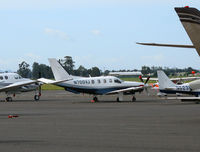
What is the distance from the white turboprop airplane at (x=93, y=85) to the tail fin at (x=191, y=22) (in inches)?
1115

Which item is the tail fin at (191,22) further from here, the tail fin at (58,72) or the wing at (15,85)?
the wing at (15,85)

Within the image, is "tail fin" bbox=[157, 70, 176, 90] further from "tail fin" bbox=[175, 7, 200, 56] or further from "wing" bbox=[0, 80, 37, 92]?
"tail fin" bbox=[175, 7, 200, 56]

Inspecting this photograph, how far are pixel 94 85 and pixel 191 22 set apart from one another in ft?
95.6

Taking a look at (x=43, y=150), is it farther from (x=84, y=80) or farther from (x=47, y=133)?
(x=84, y=80)

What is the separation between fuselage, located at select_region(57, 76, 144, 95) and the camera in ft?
148

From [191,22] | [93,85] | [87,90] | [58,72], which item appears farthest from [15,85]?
[191,22]

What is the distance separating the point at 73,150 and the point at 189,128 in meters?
7.14

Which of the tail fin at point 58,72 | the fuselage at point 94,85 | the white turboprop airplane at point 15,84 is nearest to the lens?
the fuselage at point 94,85

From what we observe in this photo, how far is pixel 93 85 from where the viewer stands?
4591 centimetres

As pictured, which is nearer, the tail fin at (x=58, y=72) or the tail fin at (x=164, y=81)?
the tail fin at (x=164, y=81)

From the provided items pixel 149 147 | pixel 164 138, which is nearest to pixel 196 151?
pixel 149 147

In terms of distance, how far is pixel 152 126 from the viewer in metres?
19.0

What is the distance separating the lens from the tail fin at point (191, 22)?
17203 mm

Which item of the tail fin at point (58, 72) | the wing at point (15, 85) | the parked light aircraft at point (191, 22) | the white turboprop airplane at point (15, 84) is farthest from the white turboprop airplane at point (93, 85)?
the parked light aircraft at point (191, 22)
